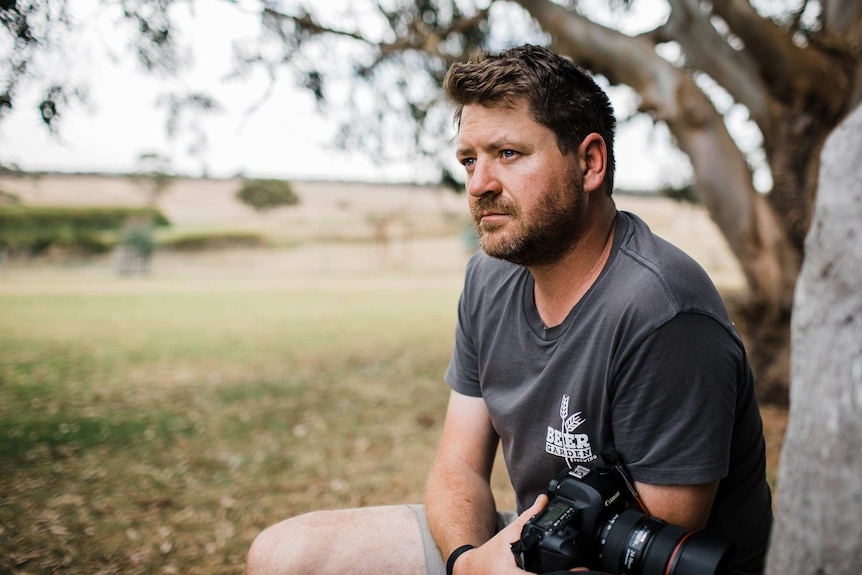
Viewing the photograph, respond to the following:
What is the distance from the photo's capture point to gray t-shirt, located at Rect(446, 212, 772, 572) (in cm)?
147

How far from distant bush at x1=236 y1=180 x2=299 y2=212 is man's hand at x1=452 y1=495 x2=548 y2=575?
27.9 m

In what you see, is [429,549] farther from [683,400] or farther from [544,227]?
[544,227]

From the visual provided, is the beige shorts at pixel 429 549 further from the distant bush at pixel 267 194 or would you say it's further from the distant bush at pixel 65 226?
the distant bush at pixel 267 194

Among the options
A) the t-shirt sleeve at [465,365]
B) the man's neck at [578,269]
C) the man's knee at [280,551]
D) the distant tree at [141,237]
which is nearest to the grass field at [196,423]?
the man's knee at [280,551]

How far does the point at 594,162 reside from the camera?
1842mm

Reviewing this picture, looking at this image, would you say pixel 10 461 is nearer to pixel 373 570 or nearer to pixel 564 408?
pixel 373 570

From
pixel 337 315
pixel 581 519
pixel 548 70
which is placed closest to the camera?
pixel 581 519

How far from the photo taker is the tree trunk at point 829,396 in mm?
916

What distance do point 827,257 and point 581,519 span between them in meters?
0.74

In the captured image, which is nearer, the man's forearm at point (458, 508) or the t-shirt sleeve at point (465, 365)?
the man's forearm at point (458, 508)

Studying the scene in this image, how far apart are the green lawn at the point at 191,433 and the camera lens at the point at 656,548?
226cm

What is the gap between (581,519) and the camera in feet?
4.68

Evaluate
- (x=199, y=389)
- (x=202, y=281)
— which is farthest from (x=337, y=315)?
(x=202, y=281)

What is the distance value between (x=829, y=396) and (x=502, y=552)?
0.85 meters
